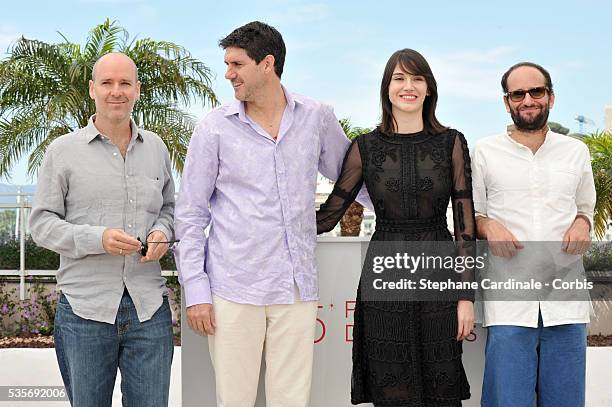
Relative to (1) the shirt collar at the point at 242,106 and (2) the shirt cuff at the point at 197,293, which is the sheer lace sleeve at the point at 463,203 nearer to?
(1) the shirt collar at the point at 242,106

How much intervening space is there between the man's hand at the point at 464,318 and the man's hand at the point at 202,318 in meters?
0.97

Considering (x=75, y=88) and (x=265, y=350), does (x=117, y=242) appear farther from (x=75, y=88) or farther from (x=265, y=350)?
(x=75, y=88)

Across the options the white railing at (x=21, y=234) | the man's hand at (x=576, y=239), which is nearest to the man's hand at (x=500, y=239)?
the man's hand at (x=576, y=239)

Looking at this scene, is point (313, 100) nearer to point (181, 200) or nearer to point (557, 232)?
point (181, 200)

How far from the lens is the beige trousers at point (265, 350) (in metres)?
2.83

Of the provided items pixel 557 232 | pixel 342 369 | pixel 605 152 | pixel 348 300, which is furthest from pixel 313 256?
pixel 605 152

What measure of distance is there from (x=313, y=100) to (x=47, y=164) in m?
1.10

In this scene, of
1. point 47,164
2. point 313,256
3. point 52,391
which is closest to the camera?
point 47,164

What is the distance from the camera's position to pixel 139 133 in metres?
2.93

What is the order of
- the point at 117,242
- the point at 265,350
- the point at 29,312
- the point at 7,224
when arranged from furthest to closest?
the point at 7,224 → the point at 29,312 → the point at 265,350 → the point at 117,242

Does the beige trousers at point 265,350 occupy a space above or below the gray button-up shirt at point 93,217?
below

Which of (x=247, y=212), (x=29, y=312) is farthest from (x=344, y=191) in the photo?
(x=29, y=312)

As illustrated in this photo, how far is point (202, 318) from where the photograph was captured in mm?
2814

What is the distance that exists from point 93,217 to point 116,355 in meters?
0.54
